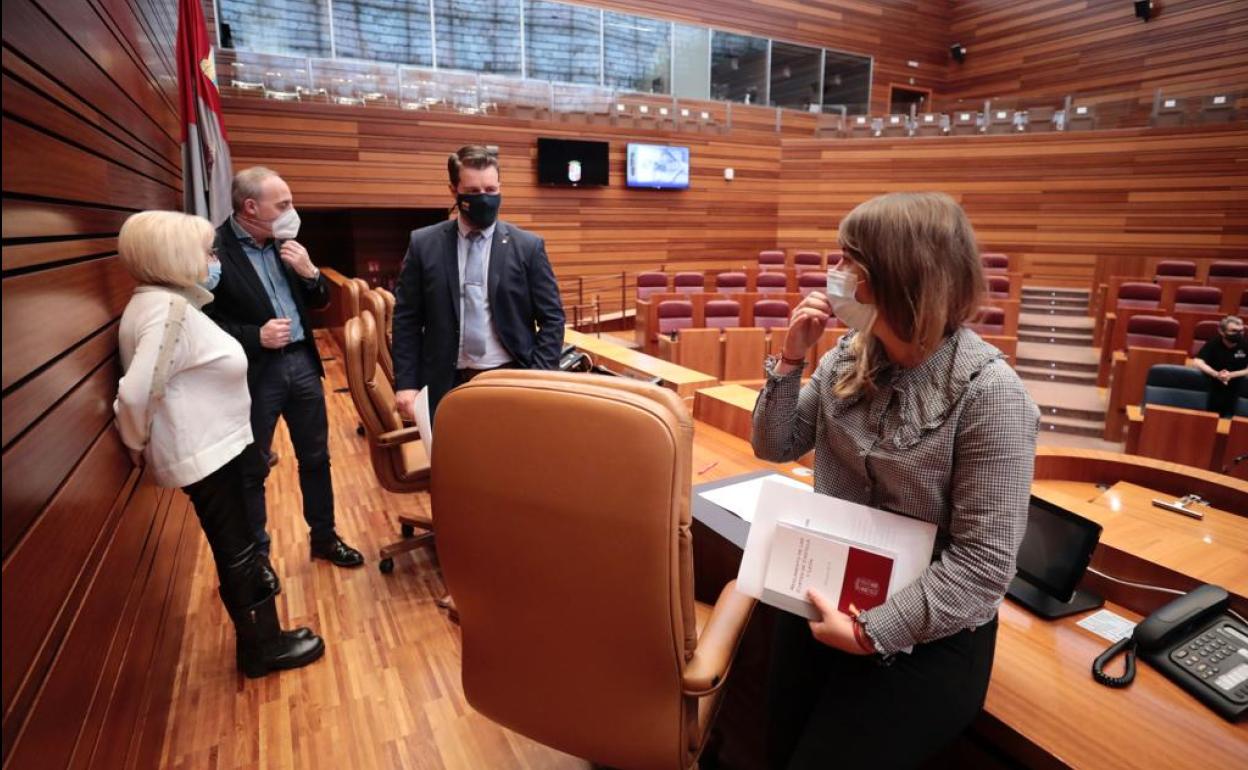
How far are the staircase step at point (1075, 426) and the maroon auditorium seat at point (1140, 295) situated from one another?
155 centimetres

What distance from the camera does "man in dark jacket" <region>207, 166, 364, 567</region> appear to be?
196 centimetres

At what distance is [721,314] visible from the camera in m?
5.66

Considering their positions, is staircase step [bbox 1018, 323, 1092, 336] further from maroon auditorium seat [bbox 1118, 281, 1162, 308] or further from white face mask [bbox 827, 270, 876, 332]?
white face mask [bbox 827, 270, 876, 332]

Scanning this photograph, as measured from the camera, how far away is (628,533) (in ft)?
2.51

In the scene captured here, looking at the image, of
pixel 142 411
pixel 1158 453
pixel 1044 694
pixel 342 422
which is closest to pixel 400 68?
pixel 342 422

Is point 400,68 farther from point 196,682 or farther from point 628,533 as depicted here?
point 628,533

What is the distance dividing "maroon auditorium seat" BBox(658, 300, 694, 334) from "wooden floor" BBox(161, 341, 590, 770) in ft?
11.8

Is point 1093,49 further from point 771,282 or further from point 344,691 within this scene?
point 344,691

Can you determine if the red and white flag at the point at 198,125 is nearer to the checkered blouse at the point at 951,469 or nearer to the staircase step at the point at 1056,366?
the checkered blouse at the point at 951,469

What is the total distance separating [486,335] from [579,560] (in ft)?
4.50

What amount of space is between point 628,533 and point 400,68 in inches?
292

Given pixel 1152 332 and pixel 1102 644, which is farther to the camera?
pixel 1152 332

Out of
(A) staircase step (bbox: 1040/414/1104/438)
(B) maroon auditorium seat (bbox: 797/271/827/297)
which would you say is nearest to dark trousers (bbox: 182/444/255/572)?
→ (A) staircase step (bbox: 1040/414/1104/438)

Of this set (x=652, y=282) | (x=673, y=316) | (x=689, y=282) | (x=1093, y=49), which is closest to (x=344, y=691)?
(x=673, y=316)
